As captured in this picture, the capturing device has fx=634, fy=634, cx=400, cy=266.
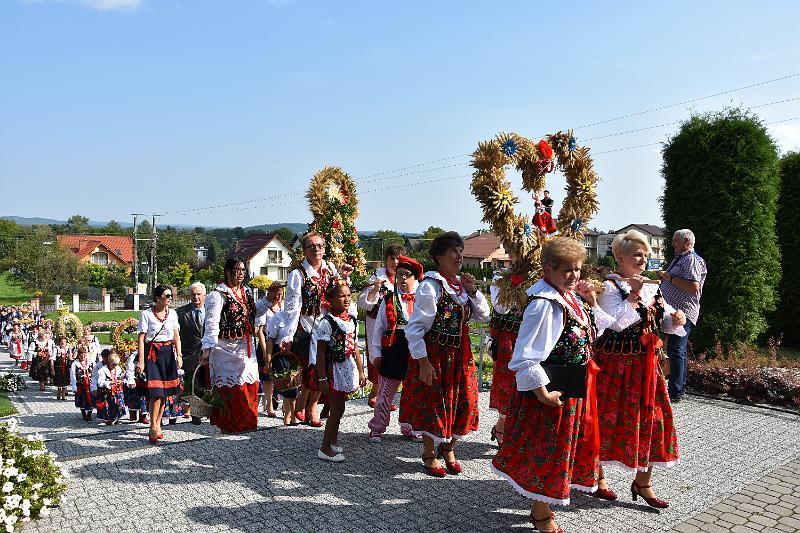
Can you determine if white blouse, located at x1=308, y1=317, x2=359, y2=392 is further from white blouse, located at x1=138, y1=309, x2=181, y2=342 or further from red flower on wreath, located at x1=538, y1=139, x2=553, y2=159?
red flower on wreath, located at x1=538, y1=139, x2=553, y2=159

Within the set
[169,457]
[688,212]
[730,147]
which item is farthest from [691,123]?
[169,457]

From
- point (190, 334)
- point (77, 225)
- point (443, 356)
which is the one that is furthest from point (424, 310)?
point (77, 225)

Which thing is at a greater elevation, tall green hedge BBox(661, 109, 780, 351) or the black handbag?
tall green hedge BBox(661, 109, 780, 351)

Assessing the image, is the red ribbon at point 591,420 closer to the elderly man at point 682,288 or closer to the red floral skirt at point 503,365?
the red floral skirt at point 503,365

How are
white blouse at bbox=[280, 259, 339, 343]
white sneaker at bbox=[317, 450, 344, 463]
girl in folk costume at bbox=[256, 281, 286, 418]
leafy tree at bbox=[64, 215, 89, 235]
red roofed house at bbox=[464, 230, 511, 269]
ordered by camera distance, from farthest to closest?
leafy tree at bbox=[64, 215, 89, 235], red roofed house at bbox=[464, 230, 511, 269], girl in folk costume at bbox=[256, 281, 286, 418], white blouse at bbox=[280, 259, 339, 343], white sneaker at bbox=[317, 450, 344, 463]

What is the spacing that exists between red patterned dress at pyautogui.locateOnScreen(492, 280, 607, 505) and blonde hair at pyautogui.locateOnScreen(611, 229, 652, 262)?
0.80 metres

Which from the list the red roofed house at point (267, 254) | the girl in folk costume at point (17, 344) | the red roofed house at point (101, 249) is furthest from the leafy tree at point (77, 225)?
the girl in folk costume at point (17, 344)

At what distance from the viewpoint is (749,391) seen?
8.14m

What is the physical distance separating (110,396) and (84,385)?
30.1 inches

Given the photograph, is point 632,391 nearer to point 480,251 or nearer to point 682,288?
point 682,288

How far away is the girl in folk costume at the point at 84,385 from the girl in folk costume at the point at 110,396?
0.31 metres

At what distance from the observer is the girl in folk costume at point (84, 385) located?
9945 millimetres

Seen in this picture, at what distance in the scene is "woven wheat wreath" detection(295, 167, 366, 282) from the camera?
7.79 meters

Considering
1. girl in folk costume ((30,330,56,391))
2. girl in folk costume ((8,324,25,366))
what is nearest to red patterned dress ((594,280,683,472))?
girl in folk costume ((30,330,56,391))
